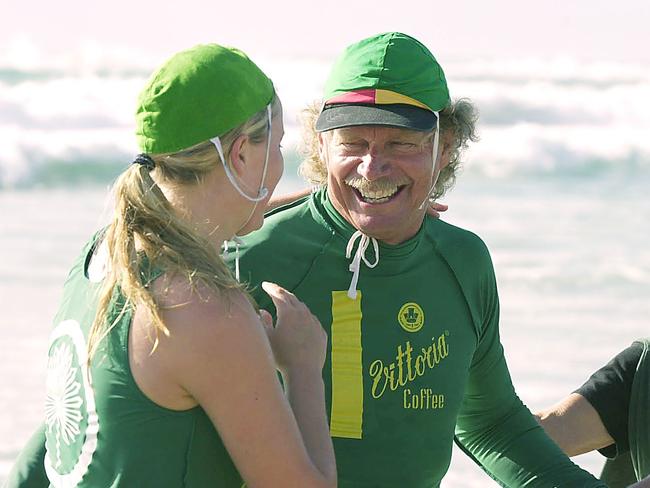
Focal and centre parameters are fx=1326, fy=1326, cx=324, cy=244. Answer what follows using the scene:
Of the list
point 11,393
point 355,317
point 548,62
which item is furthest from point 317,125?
point 548,62

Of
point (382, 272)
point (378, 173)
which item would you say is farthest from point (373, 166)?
point (382, 272)

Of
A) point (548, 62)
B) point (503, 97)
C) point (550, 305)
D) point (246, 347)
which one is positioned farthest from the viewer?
point (548, 62)

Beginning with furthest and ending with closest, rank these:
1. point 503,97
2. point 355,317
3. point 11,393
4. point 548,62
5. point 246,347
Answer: point 548,62, point 503,97, point 11,393, point 355,317, point 246,347

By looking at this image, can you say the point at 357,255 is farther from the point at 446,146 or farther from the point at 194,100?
the point at 194,100

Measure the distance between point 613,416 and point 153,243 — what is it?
1.63m

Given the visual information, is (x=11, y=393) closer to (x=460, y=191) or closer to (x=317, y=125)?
(x=317, y=125)

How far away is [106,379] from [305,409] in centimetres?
34

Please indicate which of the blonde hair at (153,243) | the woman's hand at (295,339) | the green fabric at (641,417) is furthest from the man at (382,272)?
the blonde hair at (153,243)

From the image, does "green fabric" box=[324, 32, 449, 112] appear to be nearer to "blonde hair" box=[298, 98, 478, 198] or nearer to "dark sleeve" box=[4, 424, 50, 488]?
"blonde hair" box=[298, 98, 478, 198]

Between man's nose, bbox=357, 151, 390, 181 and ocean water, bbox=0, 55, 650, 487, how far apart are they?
2.03 metres

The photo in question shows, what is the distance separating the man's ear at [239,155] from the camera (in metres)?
2.30

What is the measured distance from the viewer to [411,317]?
9.71 feet

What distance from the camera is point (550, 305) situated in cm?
927

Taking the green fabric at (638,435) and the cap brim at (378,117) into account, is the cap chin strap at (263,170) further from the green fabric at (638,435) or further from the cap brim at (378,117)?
the green fabric at (638,435)
